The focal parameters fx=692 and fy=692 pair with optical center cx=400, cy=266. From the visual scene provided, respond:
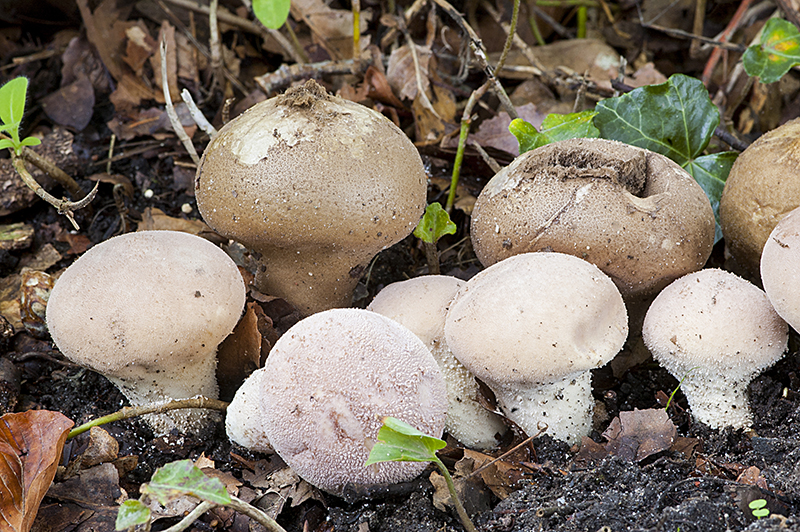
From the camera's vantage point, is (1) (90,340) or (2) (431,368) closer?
(2) (431,368)

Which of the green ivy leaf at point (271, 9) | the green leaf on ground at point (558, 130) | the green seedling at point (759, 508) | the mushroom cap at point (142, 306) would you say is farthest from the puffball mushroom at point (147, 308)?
the green seedling at point (759, 508)

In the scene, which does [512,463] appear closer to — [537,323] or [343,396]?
[537,323]

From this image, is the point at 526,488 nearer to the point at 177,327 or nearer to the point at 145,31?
the point at 177,327

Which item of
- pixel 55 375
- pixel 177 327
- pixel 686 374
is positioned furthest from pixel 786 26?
pixel 55 375

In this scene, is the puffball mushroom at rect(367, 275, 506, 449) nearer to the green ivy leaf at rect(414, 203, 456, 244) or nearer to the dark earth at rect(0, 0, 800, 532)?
the dark earth at rect(0, 0, 800, 532)

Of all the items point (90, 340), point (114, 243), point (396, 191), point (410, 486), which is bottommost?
point (410, 486)

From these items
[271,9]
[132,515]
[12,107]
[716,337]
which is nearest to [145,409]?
[132,515]
